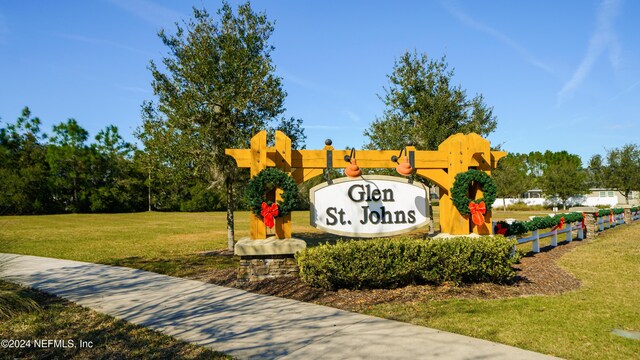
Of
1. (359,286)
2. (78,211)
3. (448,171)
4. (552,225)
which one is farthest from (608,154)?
(78,211)

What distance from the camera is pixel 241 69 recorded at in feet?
38.8

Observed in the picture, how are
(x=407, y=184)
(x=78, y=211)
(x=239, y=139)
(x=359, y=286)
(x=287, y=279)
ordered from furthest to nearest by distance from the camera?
1. (x=78, y=211)
2. (x=239, y=139)
3. (x=407, y=184)
4. (x=287, y=279)
5. (x=359, y=286)

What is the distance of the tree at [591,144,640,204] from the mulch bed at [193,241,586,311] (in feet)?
145

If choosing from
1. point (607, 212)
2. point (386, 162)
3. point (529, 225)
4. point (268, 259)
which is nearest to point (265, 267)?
point (268, 259)

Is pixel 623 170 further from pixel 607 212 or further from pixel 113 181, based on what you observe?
pixel 113 181

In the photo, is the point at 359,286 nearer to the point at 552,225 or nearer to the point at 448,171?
the point at 448,171

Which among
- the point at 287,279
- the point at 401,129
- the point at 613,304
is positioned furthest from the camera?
the point at 401,129

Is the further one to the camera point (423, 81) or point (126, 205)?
point (126, 205)

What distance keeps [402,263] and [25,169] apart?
4587cm

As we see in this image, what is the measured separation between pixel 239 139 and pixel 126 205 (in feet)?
136

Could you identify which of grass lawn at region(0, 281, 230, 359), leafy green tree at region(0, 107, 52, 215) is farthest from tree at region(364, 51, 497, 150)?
leafy green tree at region(0, 107, 52, 215)

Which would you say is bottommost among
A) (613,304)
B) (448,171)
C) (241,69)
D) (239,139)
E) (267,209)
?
(613,304)

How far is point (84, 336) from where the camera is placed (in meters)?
4.74

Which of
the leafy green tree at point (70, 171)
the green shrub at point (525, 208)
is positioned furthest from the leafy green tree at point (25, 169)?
the green shrub at point (525, 208)
